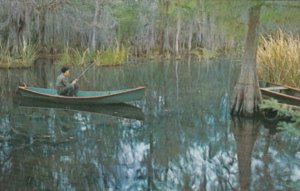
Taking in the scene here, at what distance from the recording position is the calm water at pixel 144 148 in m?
6.96

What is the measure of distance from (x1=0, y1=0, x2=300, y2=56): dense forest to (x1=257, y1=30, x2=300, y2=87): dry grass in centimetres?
632

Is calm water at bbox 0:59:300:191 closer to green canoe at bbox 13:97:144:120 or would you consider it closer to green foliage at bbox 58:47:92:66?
green canoe at bbox 13:97:144:120

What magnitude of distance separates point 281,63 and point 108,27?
1885 cm

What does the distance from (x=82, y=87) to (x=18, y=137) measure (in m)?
8.10

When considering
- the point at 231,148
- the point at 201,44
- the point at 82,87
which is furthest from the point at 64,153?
the point at 201,44

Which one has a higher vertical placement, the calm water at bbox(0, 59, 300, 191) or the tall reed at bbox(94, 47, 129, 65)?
the tall reed at bbox(94, 47, 129, 65)

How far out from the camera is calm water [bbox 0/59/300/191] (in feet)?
22.9

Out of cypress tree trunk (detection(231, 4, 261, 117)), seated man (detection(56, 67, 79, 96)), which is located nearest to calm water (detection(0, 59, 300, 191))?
cypress tree trunk (detection(231, 4, 261, 117))

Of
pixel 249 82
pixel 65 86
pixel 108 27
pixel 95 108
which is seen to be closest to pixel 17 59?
pixel 108 27

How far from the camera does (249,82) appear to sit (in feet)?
37.4

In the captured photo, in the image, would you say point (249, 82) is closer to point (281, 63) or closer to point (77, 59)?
point (281, 63)

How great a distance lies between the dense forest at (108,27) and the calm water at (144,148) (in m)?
10.4

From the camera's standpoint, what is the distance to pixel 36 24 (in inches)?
1195

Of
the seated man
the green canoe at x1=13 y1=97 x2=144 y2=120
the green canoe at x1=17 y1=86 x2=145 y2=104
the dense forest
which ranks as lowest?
the green canoe at x1=13 y1=97 x2=144 y2=120
